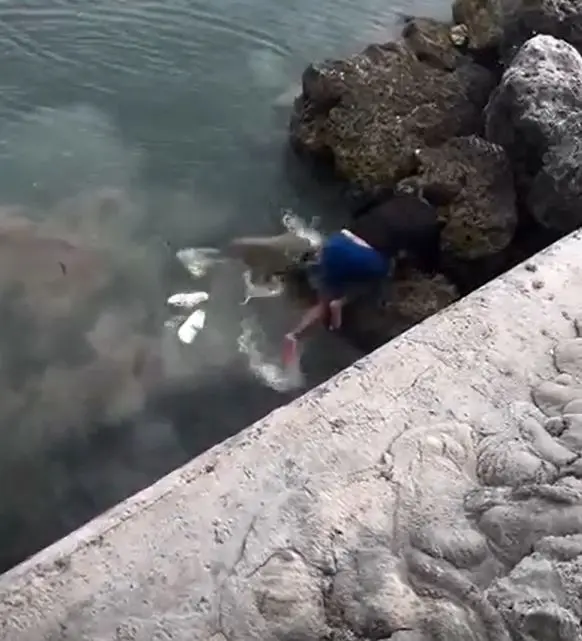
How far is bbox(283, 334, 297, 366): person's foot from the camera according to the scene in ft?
18.3

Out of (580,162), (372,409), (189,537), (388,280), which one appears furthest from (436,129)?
(189,537)

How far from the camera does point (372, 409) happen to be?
3.50 metres

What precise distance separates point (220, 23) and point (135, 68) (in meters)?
1.00

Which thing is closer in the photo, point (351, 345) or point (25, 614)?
point (25, 614)

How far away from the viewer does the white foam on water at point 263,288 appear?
5.95m

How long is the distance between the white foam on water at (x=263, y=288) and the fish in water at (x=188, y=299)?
0.27m

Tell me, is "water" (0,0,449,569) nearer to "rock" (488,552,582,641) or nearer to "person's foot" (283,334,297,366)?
"person's foot" (283,334,297,366)

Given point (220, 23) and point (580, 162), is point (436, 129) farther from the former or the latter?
point (220, 23)

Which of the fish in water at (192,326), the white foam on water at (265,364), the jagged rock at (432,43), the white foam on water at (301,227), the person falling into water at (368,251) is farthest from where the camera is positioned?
the jagged rock at (432,43)

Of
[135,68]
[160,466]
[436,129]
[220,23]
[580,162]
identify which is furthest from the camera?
[220,23]

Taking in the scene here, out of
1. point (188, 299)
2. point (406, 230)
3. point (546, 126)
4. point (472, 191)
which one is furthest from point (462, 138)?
point (188, 299)

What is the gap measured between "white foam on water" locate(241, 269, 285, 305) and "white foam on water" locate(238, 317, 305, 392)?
0.24m

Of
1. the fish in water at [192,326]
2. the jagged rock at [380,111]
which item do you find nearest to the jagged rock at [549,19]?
the jagged rock at [380,111]

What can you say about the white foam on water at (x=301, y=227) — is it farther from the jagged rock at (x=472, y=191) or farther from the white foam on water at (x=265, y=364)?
the white foam on water at (x=265, y=364)
